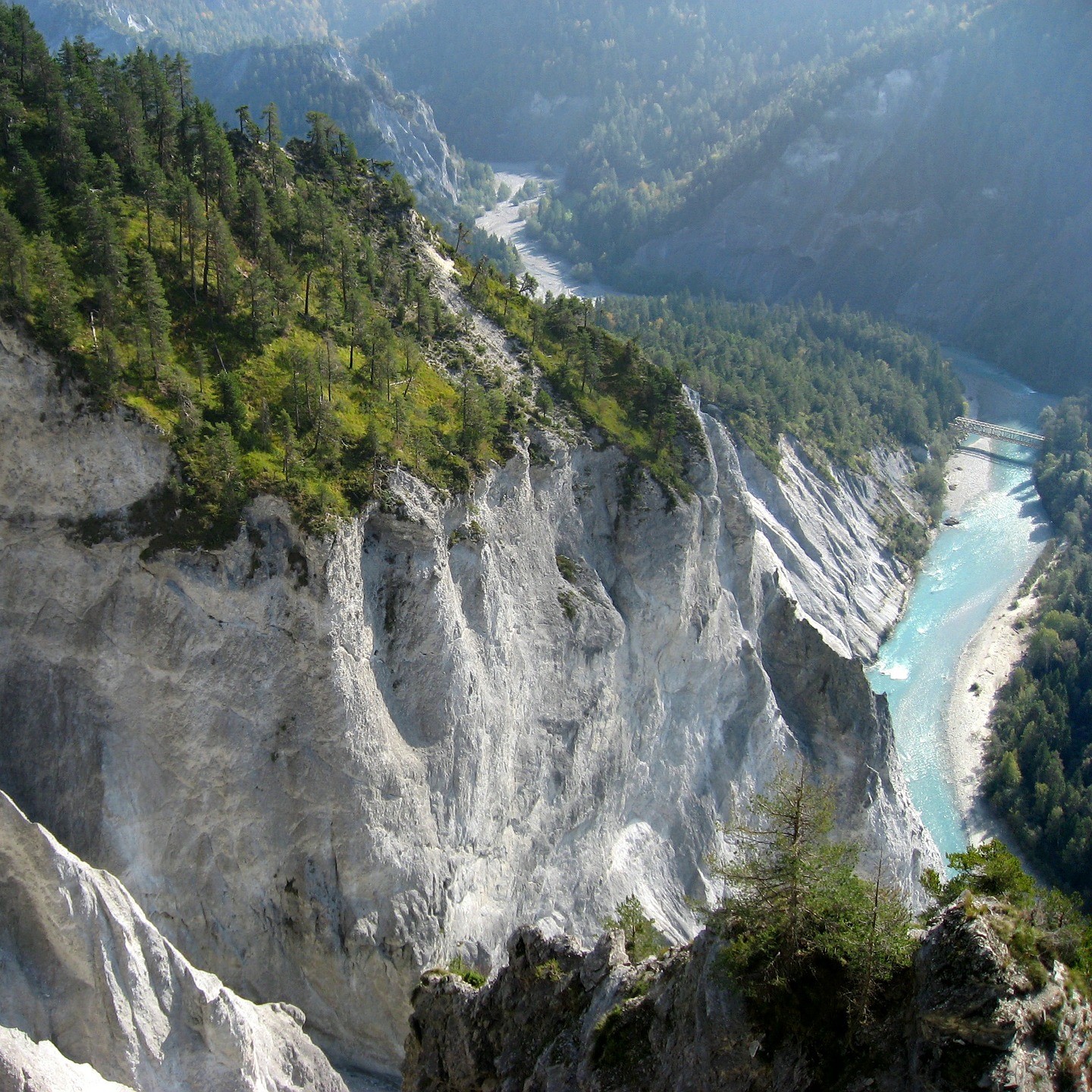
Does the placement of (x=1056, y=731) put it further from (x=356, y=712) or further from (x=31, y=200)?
(x=31, y=200)

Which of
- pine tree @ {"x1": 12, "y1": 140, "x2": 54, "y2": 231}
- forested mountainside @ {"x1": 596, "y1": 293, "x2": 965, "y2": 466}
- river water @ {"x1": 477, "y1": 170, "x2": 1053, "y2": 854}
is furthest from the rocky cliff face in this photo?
forested mountainside @ {"x1": 596, "y1": 293, "x2": 965, "y2": 466}

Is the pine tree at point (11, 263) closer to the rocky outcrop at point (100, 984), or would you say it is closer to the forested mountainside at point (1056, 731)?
the rocky outcrop at point (100, 984)

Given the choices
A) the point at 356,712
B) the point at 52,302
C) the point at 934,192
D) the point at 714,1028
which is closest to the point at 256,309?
the point at 52,302

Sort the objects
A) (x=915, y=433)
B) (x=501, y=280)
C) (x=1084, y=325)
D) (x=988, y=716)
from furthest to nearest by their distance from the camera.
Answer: (x=1084, y=325) → (x=915, y=433) → (x=988, y=716) → (x=501, y=280)

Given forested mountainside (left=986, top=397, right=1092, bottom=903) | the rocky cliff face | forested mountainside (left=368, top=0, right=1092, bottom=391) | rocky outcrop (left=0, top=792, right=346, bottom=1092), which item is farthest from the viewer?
forested mountainside (left=368, top=0, right=1092, bottom=391)

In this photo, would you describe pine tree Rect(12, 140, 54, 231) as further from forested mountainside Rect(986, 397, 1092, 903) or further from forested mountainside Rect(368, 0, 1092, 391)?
forested mountainside Rect(368, 0, 1092, 391)

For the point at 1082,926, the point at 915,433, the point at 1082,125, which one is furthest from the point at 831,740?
the point at 1082,125

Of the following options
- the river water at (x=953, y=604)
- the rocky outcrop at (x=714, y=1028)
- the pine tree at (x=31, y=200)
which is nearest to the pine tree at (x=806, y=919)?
the rocky outcrop at (x=714, y=1028)

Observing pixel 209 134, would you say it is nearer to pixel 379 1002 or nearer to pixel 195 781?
pixel 195 781
